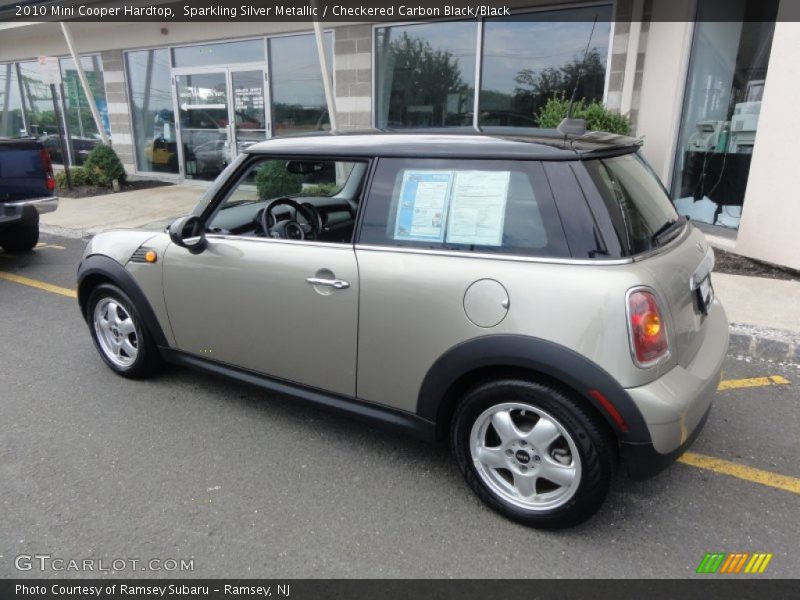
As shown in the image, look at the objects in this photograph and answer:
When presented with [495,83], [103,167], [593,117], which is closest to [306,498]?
[593,117]

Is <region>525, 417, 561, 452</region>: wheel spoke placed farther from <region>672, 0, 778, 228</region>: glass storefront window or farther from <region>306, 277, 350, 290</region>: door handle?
<region>672, 0, 778, 228</region>: glass storefront window

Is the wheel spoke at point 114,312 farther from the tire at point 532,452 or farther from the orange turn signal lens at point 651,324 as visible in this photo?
the orange turn signal lens at point 651,324

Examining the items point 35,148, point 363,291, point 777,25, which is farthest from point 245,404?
point 777,25

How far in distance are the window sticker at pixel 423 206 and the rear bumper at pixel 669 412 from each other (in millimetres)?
1062

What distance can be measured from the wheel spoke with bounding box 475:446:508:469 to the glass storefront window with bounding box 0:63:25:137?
719 inches

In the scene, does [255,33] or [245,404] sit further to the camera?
[255,33]

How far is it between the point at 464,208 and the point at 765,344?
3128 millimetres

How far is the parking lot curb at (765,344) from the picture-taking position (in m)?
4.25

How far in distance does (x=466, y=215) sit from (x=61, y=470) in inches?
93.2

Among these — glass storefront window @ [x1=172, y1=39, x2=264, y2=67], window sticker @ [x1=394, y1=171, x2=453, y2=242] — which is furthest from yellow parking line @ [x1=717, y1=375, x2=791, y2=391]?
glass storefront window @ [x1=172, y1=39, x2=264, y2=67]

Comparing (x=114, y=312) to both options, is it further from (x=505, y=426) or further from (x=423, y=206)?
(x=505, y=426)

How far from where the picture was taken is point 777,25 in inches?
227

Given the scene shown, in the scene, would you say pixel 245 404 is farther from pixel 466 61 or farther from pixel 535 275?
pixel 466 61
